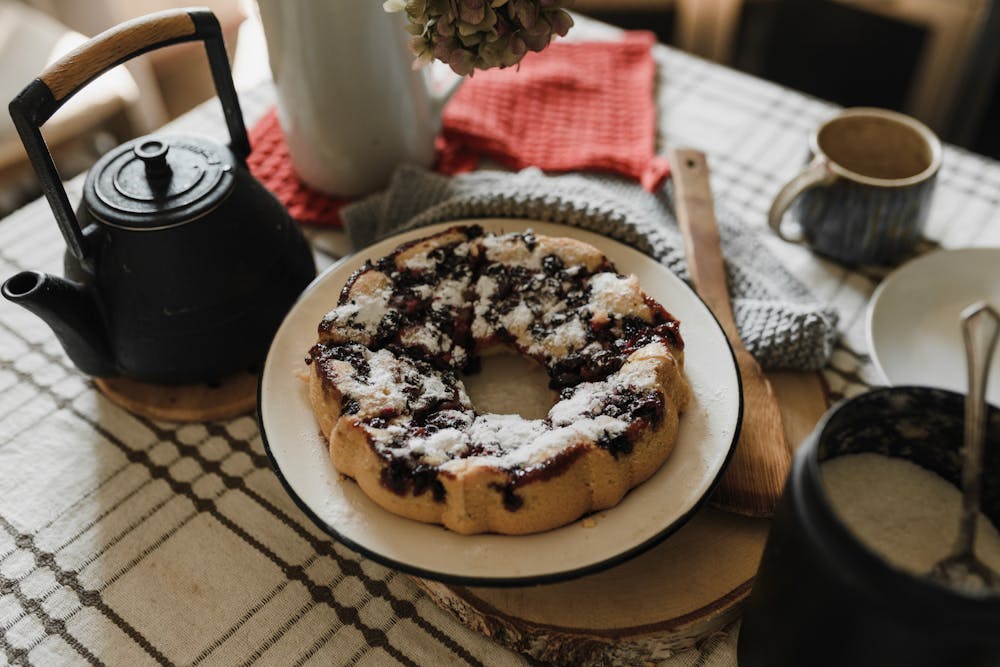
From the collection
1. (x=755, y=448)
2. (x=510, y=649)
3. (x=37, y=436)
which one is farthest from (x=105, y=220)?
(x=755, y=448)

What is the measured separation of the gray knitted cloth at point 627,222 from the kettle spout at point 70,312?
359 millimetres

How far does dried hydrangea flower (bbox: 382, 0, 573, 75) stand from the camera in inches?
31.1

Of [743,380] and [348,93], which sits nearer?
[743,380]

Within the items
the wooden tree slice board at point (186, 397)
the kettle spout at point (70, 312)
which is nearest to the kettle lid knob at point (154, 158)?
the kettle spout at point (70, 312)

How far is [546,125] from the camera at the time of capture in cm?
132

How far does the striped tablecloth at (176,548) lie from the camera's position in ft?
2.54

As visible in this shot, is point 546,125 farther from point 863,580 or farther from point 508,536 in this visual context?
point 863,580

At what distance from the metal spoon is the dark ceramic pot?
0.02 metres

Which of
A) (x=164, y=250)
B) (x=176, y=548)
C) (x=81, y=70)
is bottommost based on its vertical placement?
(x=176, y=548)

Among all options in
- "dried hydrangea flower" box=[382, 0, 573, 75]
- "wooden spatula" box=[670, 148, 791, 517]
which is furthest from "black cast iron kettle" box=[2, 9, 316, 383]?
"wooden spatula" box=[670, 148, 791, 517]

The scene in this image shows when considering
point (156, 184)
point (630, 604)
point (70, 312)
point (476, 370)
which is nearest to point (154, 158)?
point (156, 184)

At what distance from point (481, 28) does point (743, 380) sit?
471mm

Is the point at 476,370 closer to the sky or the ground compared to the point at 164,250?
closer to the ground

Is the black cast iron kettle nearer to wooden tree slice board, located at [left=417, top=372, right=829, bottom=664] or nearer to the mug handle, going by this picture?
wooden tree slice board, located at [left=417, top=372, right=829, bottom=664]
